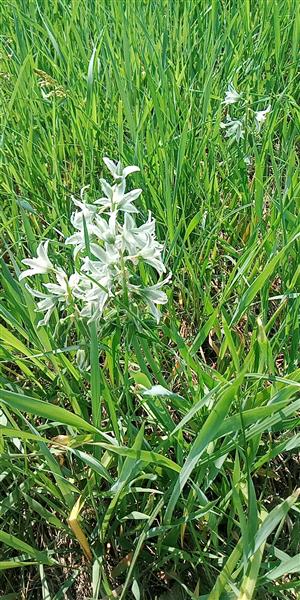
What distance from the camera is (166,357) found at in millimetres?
1200

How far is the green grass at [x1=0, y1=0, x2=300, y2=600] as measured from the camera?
898 mm

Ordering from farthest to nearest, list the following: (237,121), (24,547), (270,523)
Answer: (237,121)
(24,547)
(270,523)

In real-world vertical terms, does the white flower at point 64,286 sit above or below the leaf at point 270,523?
above

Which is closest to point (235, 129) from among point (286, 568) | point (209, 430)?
point (209, 430)

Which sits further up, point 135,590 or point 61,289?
point 61,289

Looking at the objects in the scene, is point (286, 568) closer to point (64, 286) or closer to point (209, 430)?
point (209, 430)

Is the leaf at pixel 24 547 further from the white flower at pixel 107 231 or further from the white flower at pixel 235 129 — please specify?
the white flower at pixel 235 129

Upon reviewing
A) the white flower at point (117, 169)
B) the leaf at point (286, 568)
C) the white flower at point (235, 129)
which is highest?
the white flower at point (117, 169)

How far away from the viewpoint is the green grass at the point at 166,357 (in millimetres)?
898

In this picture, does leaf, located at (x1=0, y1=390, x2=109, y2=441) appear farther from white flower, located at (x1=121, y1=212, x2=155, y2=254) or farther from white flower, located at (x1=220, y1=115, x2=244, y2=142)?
white flower, located at (x1=220, y1=115, x2=244, y2=142)

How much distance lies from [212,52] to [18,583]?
1.31 meters

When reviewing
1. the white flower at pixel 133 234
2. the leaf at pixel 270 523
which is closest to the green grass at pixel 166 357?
the leaf at pixel 270 523

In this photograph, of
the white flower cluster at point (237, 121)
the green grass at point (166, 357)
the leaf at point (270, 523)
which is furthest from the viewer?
the white flower cluster at point (237, 121)

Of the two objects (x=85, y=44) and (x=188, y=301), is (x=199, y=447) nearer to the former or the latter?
(x=188, y=301)
